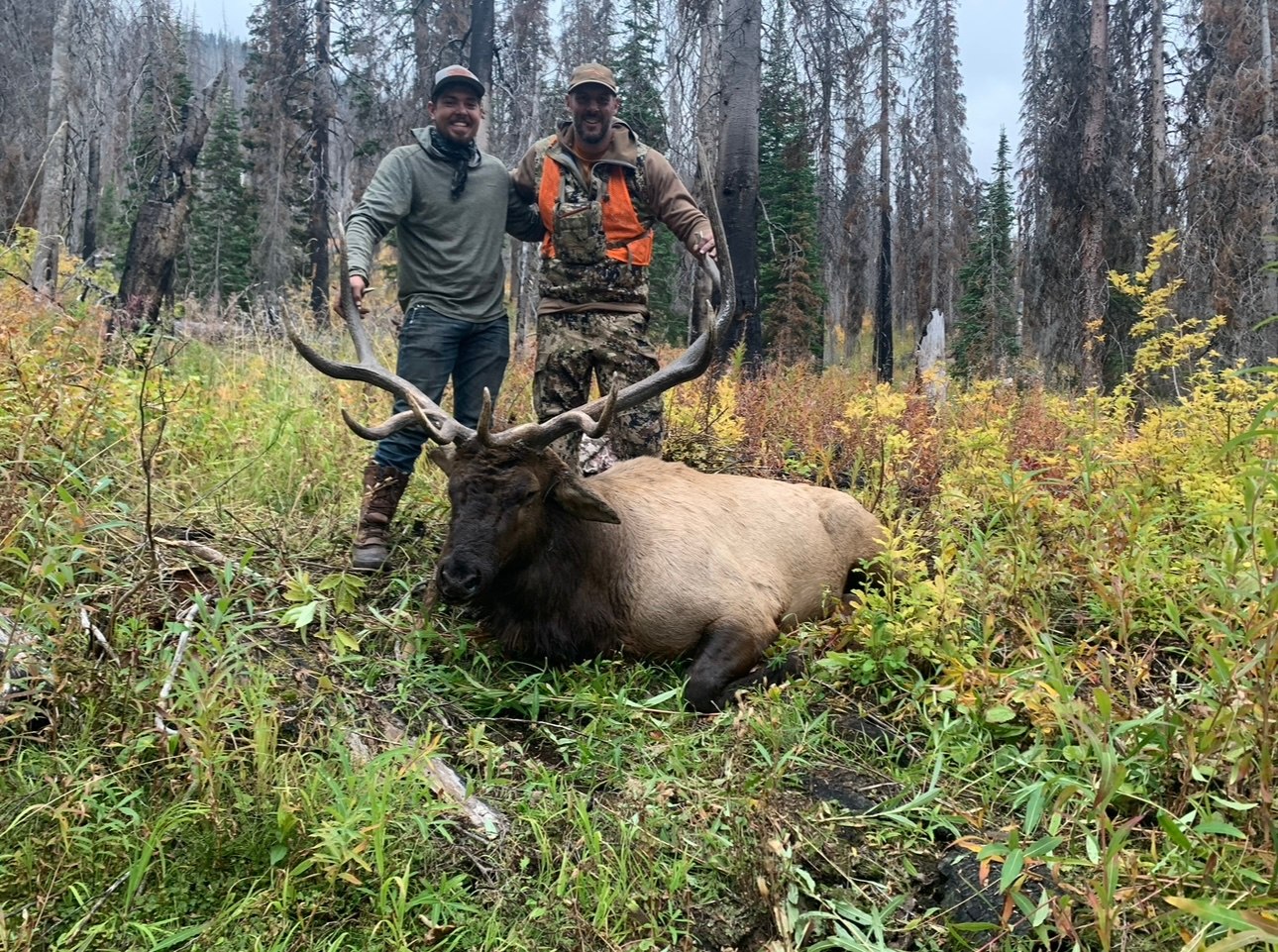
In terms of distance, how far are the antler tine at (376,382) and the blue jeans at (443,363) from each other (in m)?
0.35

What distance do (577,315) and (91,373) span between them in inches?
115

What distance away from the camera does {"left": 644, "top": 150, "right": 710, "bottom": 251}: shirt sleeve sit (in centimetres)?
555

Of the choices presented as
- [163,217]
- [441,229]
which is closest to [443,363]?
[441,229]

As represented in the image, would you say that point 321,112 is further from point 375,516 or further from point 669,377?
point 669,377

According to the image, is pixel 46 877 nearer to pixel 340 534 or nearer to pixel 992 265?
pixel 340 534

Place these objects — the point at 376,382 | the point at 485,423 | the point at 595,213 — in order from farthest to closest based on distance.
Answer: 1. the point at 595,213
2. the point at 376,382
3. the point at 485,423

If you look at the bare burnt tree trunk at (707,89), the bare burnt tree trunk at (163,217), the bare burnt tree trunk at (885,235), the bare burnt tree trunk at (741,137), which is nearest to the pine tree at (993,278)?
the bare burnt tree trunk at (885,235)

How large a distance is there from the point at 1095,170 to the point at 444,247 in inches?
516

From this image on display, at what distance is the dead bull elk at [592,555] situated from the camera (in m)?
3.90

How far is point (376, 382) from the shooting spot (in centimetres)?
446

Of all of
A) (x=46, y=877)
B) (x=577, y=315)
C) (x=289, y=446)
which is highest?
(x=577, y=315)

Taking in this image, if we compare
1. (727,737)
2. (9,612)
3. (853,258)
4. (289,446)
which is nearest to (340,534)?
(289,446)

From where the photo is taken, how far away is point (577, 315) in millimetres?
5703

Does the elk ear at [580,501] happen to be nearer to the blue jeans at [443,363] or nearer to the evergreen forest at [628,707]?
the evergreen forest at [628,707]
